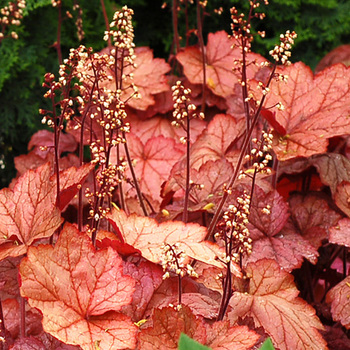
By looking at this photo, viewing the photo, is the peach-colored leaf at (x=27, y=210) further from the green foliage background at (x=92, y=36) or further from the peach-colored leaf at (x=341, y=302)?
the green foliage background at (x=92, y=36)

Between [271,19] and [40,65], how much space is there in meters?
1.20

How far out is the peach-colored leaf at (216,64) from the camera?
220cm

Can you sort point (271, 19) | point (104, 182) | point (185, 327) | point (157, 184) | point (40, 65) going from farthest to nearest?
point (271, 19)
point (40, 65)
point (157, 184)
point (104, 182)
point (185, 327)

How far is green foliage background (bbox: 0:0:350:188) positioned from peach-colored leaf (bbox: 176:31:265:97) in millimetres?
352

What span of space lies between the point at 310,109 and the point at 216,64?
0.81 metres

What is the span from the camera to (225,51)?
91.5 inches

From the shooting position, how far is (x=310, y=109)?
1.58 metres

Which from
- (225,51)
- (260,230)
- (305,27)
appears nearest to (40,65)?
(225,51)

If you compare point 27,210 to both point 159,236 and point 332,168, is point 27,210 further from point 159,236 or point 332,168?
point 332,168

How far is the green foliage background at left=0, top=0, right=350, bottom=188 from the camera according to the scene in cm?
251

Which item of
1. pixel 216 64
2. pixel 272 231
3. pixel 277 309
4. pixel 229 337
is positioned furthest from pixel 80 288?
pixel 216 64

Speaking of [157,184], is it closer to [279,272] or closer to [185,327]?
[279,272]

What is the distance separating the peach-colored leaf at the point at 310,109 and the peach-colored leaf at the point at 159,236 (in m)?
0.38

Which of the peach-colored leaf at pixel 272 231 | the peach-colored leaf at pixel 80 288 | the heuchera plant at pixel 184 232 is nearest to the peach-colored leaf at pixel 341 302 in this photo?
the heuchera plant at pixel 184 232
